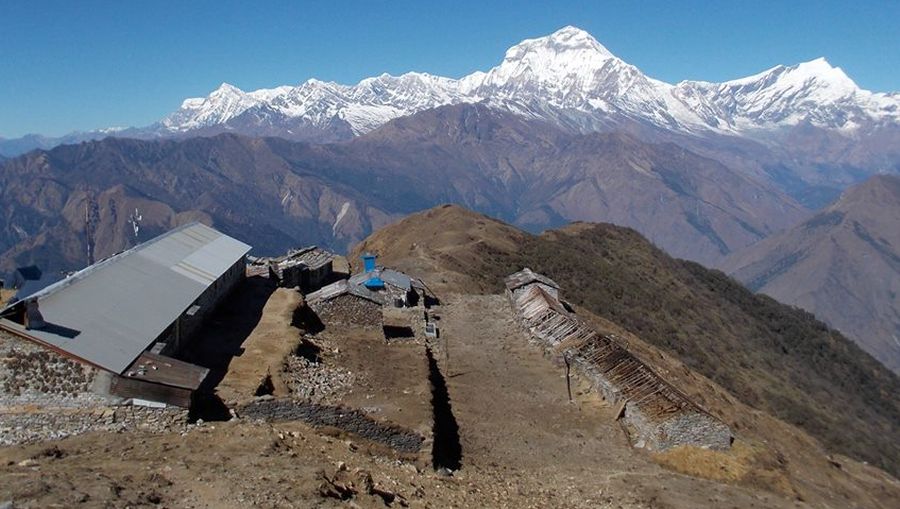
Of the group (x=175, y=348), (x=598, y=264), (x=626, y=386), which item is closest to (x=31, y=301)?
(x=175, y=348)

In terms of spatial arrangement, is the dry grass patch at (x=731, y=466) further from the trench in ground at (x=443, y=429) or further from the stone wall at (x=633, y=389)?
the trench in ground at (x=443, y=429)

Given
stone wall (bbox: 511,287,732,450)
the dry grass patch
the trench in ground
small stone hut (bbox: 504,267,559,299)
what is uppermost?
small stone hut (bbox: 504,267,559,299)

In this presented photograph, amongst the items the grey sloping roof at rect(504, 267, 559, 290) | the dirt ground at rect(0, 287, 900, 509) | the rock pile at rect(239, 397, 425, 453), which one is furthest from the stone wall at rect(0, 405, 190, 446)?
the grey sloping roof at rect(504, 267, 559, 290)

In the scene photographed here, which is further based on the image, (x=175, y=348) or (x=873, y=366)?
(x=873, y=366)

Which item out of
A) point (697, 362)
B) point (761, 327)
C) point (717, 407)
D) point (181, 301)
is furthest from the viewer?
point (761, 327)

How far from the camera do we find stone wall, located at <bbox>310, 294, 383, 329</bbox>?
31250 millimetres

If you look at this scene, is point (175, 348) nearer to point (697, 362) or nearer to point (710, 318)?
point (697, 362)

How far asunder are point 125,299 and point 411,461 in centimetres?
1191

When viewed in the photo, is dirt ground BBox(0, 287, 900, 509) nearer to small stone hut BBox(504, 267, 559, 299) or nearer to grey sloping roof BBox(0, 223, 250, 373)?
grey sloping roof BBox(0, 223, 250, 373)

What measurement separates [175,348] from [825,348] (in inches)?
3025

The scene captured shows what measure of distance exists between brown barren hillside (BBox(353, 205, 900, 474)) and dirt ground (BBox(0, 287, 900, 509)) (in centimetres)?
1869

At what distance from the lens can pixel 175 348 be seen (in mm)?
24453

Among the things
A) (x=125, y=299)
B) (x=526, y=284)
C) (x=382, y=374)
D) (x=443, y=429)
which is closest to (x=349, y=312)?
(x=382, y=374)

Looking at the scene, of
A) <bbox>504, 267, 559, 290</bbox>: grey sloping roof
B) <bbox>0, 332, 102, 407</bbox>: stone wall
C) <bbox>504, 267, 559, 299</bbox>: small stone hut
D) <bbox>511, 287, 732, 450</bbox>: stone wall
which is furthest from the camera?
<bbox>504, 267, 559, 290</bbox>: grey sloping roof
